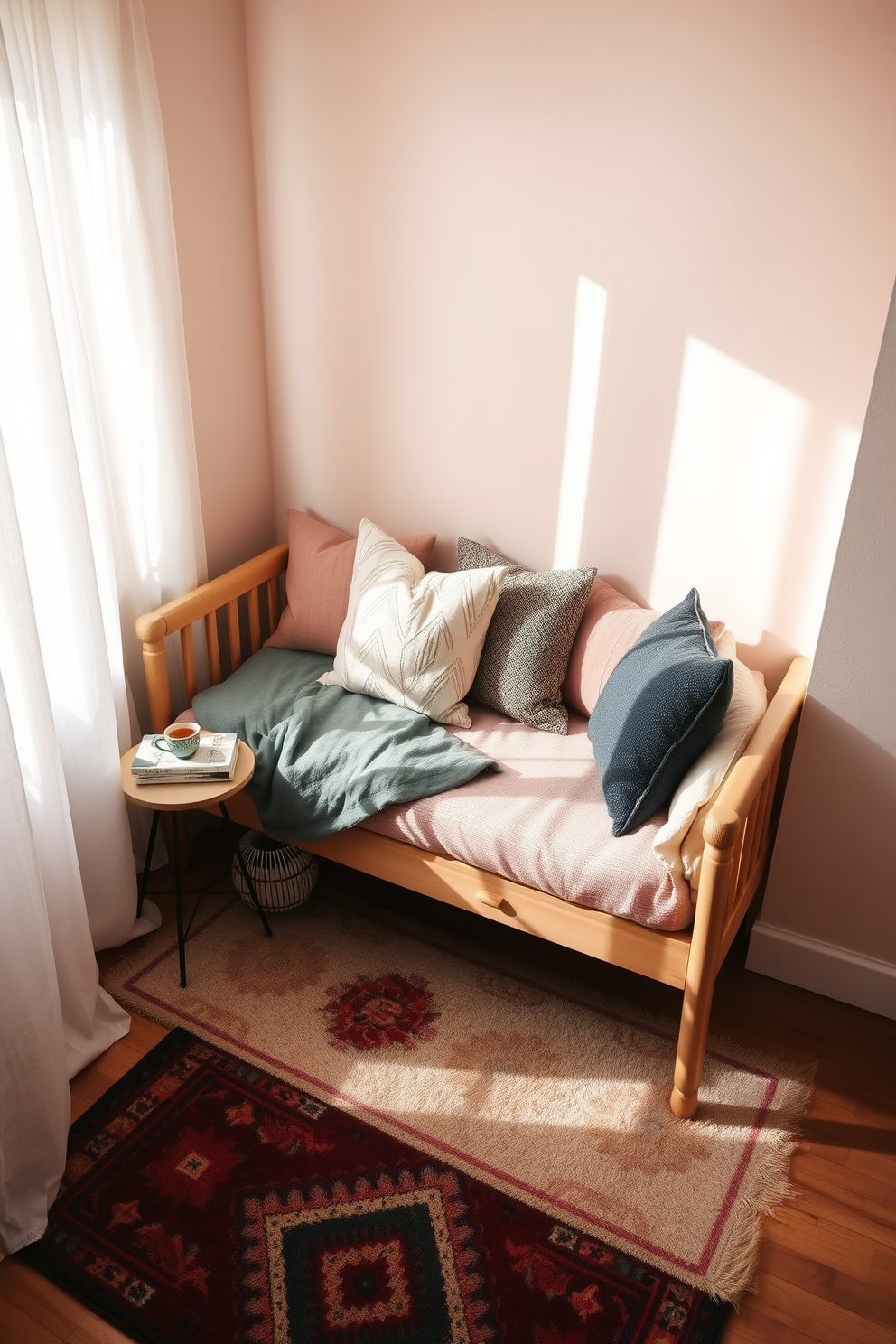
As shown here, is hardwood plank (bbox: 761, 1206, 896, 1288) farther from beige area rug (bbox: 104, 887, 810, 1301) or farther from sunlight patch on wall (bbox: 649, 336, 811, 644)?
sunlight patch on wall (bbox: 649, 336, 811, 644)

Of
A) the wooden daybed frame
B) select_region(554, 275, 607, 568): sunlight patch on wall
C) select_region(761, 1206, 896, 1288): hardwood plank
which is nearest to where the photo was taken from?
select_region(761, 1206, 896, 1288): hardwood plank

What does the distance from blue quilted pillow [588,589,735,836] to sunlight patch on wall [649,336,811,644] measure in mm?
296

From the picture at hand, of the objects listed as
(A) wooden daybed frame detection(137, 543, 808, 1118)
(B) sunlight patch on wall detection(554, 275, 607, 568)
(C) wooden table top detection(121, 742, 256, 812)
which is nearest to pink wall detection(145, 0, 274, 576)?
(A) wooden daybed frame detection(137, 543, 808, 1118)

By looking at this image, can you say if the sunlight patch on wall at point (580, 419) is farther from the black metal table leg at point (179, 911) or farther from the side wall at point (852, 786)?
the black metal table leg at point (179, 911)

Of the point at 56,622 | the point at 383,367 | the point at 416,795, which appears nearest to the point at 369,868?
the point at 416,795

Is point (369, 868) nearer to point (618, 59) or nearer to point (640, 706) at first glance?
point (640, 706)

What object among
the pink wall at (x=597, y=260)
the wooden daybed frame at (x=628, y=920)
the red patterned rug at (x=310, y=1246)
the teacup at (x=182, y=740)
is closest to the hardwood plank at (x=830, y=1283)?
the red patterned rug at (x=310, y=1246)

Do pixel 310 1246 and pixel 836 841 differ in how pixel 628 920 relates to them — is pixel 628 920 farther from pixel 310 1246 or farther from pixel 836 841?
pixel 310 1246

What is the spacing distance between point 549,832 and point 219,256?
171cm

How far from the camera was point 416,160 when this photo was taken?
93.8 inches

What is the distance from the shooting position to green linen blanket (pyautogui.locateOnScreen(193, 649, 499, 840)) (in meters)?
2.16

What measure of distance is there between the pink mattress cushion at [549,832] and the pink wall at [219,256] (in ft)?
3.40

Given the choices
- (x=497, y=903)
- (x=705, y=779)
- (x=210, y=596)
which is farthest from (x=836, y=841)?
(x=210, y=596)

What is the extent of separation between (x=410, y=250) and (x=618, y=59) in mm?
645
